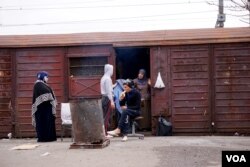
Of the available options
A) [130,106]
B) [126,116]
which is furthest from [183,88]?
[126,116]

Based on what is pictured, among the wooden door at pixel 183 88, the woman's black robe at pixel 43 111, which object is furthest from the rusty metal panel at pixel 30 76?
the wooden door at pixel 183 88

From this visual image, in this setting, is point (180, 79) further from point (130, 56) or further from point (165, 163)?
point (165, 163)

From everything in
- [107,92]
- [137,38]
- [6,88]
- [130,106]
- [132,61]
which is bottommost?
[130,106]

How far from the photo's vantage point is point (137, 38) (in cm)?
1291

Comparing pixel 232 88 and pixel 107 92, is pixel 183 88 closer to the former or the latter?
pixel 232 88

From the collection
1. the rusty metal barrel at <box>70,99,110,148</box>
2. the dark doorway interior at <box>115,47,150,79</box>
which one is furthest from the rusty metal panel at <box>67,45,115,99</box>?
the rusty metal barrel at <box>70,99,110,148</box>

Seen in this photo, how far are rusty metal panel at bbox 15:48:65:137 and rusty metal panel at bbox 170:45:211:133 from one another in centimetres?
319

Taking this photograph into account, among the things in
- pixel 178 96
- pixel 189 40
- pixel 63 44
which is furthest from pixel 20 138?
pixel 189 40

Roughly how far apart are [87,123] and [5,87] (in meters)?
4.22

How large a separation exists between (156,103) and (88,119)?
3258 millimetres

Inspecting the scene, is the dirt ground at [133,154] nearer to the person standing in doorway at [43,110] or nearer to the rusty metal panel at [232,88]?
the person standing in doorway at [43,110]

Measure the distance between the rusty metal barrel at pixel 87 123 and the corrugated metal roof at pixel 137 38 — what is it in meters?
3.28

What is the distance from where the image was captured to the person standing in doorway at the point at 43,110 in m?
11.6

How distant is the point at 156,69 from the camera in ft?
41.5
